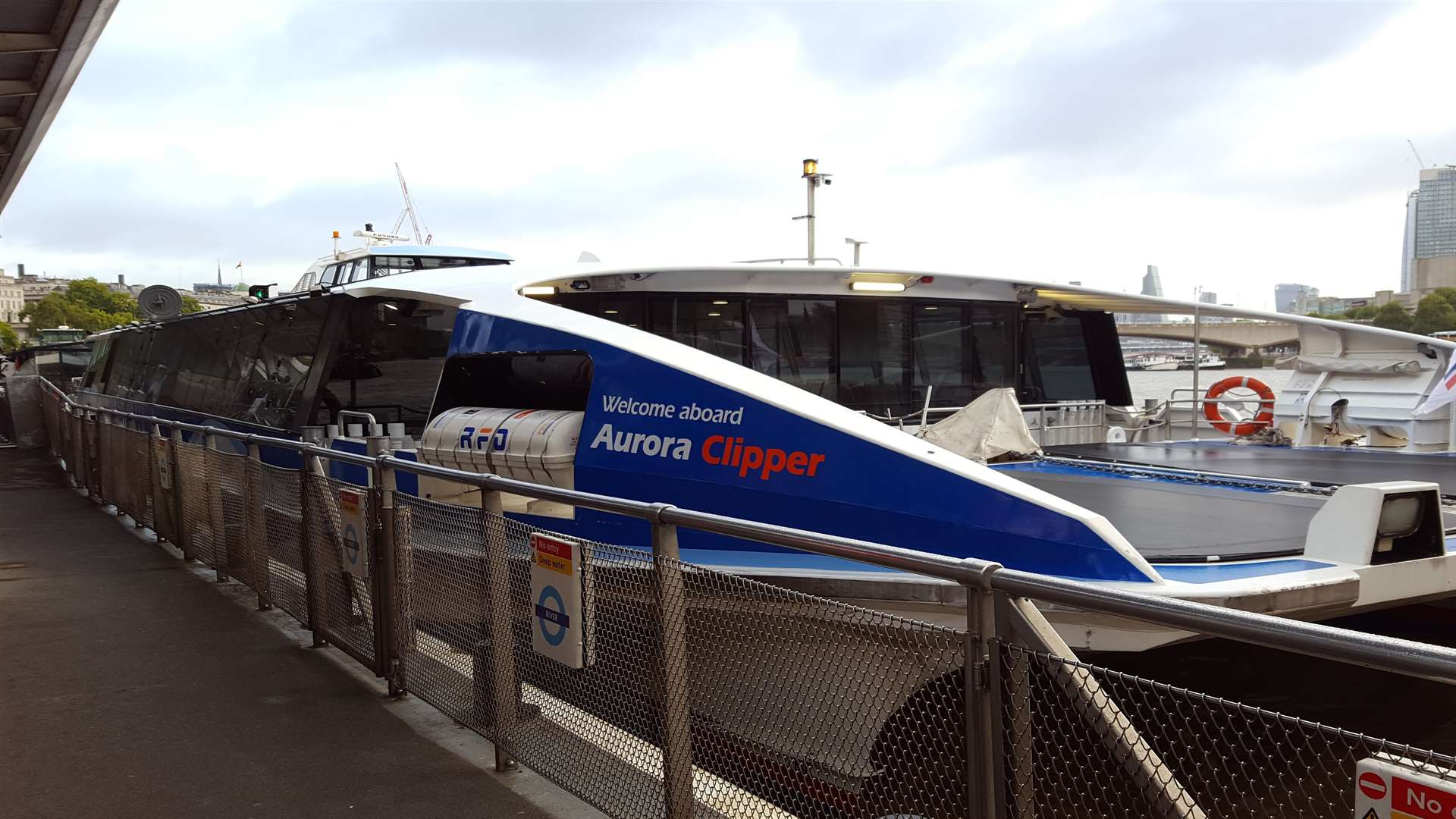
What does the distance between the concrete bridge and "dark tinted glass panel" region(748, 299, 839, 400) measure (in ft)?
14.7

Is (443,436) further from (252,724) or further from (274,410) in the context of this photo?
(274,410)

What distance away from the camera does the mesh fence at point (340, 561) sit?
5.12 metres

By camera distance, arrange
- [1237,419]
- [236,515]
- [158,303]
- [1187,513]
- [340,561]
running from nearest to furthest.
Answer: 1. [340,561]
2. [1187,513]
3. [236,515]
4. [1237,419]
5. [158,303]

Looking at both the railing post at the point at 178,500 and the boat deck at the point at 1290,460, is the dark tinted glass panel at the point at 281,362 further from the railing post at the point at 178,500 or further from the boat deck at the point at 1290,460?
the boat deck at the point at 1290,460

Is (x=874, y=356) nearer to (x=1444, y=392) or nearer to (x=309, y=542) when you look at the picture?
(x=1444, y=392)

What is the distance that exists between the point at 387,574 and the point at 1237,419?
40.2 feet

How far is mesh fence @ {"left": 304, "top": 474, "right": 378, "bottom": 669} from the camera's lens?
16.8 ft

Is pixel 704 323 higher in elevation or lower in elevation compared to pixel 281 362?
higher

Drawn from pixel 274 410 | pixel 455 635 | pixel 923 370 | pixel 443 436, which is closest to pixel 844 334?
pixel 923 370

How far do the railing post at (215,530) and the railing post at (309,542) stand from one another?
6.32 ft

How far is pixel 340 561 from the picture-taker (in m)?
5.52

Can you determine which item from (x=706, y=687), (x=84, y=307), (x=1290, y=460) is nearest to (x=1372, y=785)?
(x=706, y=687)

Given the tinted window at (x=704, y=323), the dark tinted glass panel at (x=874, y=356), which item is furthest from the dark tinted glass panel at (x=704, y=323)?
the dark tinted glass panel at (x=874, y=356)

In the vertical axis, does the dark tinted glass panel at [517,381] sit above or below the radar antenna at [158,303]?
below
